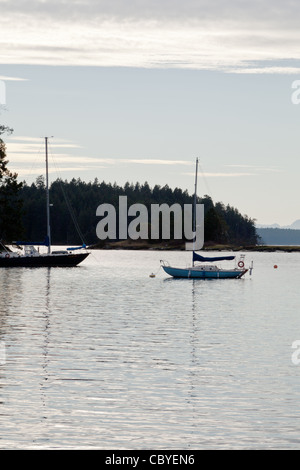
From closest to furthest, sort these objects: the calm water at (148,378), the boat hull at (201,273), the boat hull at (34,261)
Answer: the calm water at (148,378) → the boat hull at (201,273) → the boat hull at (34,261)

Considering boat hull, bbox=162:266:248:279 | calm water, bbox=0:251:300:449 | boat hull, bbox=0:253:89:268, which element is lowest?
calm water, bbox=0:251:300:449

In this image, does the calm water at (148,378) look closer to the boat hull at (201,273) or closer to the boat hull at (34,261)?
the boat hull at (201,273)

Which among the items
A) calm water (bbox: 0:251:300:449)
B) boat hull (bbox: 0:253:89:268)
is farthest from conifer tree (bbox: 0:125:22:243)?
calm water (bbox: 0:251:300:449)

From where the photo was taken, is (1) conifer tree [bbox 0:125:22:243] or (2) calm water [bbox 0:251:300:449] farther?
(1) conifer tree [bbox 0:125:22:243]

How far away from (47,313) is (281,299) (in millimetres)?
28337

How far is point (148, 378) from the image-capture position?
30531mm

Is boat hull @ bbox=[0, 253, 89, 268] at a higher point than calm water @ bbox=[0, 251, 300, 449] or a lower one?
higher

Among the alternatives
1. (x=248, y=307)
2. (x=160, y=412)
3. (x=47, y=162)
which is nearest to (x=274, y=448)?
(x=160, y=412)

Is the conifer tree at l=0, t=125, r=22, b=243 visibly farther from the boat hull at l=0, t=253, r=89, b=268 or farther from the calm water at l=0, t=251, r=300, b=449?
the calm water at l=0, t=251, r=300, b=449

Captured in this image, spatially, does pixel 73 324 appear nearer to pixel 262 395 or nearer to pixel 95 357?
pixel 95 357

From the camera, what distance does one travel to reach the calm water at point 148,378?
21.8 metres

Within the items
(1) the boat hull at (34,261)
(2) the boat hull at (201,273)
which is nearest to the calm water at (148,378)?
(2) the boat hull at (201,273)

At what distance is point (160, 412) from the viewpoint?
2448 centimetres

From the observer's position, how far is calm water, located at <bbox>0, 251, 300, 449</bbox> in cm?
2183
